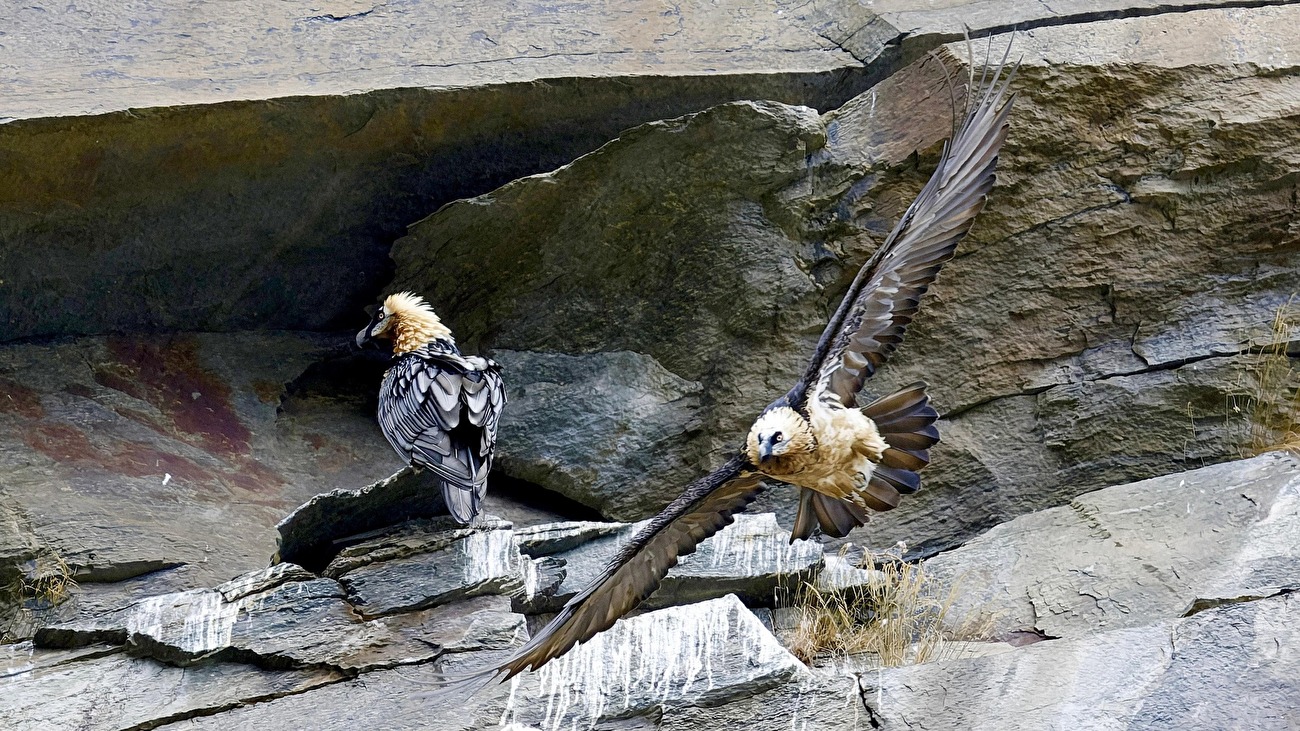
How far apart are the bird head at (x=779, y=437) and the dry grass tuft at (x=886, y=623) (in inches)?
40.0

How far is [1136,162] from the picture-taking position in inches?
252

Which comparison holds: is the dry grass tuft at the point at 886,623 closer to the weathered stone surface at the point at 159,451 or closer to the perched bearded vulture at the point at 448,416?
the perched bearded vulture at the point at 448,416

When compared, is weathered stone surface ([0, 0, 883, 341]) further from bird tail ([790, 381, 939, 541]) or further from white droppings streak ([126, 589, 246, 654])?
bird tail ([790, 381, 939, 541])

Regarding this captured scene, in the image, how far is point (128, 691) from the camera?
493cm

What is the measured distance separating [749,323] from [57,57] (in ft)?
12.8

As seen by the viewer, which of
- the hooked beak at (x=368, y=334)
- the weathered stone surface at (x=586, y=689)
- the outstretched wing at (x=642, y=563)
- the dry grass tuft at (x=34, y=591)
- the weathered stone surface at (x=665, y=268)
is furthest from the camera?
the weathered stone surface at (x=665, y=268)

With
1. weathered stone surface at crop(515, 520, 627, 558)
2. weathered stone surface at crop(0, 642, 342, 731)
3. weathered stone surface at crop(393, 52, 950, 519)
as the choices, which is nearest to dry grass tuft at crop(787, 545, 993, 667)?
weathered stone surface at crop(515, 520, 627, 558)

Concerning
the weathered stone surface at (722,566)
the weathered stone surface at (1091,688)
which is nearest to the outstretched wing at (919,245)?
the weathered stone surface at (722,566)

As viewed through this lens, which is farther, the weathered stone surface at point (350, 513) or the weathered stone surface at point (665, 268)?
the weathered stone surface at point (665, 268)

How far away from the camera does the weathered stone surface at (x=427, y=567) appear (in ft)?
17.2

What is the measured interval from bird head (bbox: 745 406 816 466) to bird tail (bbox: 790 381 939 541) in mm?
329

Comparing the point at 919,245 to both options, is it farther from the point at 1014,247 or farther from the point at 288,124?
the point at 288,124

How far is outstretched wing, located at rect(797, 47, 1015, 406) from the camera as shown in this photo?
5.02m

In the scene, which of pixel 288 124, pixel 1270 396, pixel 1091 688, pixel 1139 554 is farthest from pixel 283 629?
pixel 1270 396
